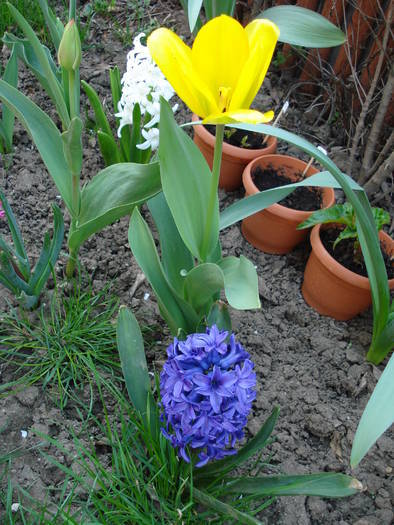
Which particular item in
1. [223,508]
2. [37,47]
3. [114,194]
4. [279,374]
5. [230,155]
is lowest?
[279,374]

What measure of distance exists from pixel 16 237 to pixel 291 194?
3.35 feet

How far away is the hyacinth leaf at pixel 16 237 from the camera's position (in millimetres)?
1493

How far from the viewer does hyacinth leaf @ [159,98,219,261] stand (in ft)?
4.09

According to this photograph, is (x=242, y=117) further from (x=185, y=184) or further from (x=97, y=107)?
(x=97, y=107)

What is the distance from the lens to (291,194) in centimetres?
208

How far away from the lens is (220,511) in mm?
1131

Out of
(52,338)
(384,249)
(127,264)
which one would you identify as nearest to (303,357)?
(384,249)

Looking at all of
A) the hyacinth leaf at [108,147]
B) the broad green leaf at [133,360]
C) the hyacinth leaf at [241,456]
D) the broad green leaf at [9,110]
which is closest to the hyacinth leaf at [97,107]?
the hyacinth leaf at [108,147]

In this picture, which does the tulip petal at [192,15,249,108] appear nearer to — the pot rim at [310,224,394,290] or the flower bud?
the flower bud

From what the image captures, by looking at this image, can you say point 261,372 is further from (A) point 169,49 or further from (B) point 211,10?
(B) point 211,10

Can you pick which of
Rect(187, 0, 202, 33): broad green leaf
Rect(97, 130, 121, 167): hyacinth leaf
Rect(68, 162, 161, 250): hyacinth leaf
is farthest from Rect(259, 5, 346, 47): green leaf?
Rect(68, 162, 161, 250): hyacinth leaf

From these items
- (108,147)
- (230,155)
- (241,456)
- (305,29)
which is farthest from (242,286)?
(305,29)

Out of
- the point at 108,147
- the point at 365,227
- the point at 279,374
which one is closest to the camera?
the point at 365,227

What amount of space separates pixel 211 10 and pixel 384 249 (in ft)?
3.48
